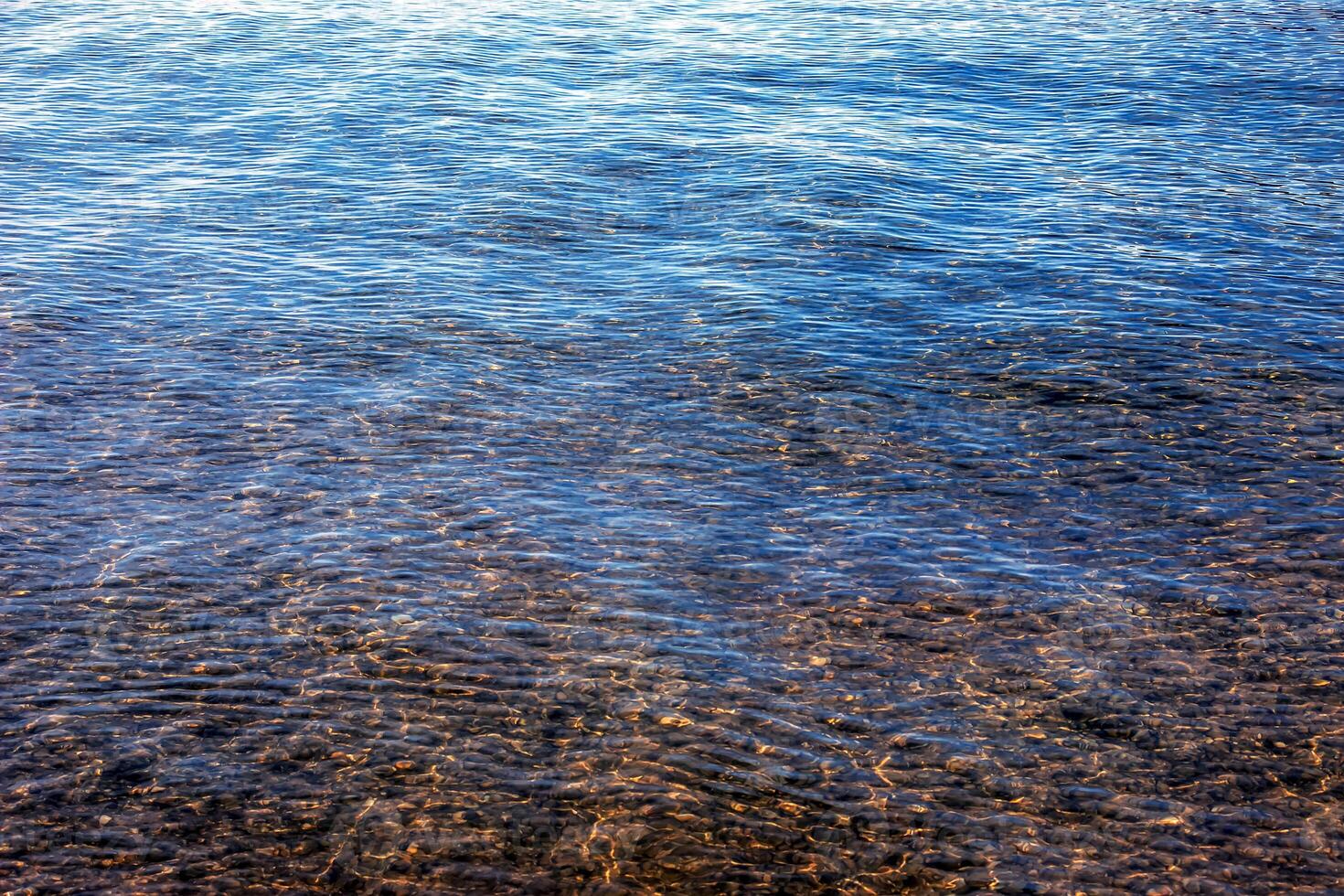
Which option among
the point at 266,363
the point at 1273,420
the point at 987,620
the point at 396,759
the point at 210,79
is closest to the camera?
the point at 396,759

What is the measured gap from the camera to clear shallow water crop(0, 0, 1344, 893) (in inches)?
466

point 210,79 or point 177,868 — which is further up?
point 210,79

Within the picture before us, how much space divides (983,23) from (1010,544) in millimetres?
32657

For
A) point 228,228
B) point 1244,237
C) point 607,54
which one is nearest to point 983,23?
point 607,54

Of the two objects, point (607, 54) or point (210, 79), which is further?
point (607, 54)

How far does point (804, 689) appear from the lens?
13.5 metres

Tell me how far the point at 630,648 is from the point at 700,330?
29.6 feet

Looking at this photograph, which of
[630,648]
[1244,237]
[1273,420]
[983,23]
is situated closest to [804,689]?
[630,648]

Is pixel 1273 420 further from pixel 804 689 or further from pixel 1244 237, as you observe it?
pixel 804 689

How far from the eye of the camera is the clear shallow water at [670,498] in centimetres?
1184

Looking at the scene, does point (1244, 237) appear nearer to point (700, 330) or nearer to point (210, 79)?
point (700, 330)

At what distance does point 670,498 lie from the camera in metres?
17.1

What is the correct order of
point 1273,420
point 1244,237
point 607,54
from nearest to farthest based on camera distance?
point 1273,420 < point 1244,237 < point 607,54

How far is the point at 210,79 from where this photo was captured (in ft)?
119
